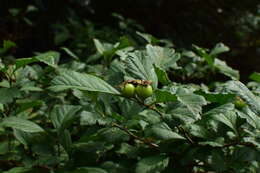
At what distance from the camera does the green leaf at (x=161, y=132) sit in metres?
0.78

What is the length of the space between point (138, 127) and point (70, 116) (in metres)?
0.19

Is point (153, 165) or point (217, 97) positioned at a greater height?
point (217, 97)

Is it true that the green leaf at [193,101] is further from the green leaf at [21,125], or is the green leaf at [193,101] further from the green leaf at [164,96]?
the green leaf at [21,125]

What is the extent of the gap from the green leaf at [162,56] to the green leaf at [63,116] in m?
0.25

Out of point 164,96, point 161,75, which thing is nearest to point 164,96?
point 164,96

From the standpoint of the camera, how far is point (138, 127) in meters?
0.98

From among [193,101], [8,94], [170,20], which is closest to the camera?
[193,101]

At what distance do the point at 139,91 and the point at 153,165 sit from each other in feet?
0.60

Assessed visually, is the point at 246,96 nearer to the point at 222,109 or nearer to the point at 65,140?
the point at 222,109

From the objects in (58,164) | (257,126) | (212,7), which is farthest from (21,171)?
(212,7)

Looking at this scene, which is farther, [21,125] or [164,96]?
[21,125]

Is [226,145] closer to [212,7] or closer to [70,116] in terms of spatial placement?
[70,116]

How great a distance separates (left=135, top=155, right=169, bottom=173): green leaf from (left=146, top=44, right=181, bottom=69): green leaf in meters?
0.26

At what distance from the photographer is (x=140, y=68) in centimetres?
85
